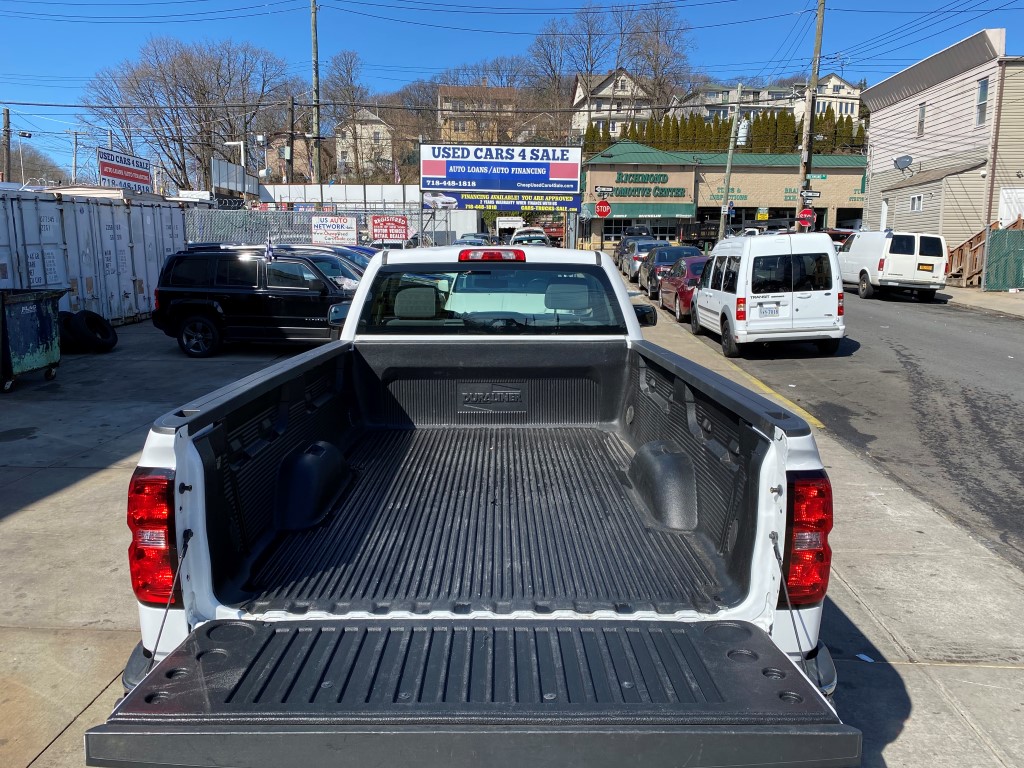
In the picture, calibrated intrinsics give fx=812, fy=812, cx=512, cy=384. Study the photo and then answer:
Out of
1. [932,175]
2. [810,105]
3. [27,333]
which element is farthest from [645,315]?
[932,175]

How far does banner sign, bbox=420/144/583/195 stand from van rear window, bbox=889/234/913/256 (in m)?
9.47

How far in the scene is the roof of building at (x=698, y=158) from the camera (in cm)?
5162

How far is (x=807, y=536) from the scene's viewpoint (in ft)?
8.29

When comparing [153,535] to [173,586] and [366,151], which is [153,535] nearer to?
[173,586]

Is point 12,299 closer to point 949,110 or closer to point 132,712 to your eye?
point 132,712

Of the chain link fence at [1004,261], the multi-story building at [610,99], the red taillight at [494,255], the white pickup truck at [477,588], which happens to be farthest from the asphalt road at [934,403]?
the multi-story building at [610,99]

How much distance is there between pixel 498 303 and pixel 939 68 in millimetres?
33697

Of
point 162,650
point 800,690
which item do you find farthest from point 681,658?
point 162,650

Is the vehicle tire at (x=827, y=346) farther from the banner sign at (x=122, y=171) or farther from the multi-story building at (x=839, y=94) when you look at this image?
the multi-story building at (x=839, y=94)

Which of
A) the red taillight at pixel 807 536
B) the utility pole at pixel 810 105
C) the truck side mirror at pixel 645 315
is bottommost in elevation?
the red taillight at pixel 807 536

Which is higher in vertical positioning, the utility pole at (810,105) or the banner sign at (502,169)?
the utility pole at (810,105)

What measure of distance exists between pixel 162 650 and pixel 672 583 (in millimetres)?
1701

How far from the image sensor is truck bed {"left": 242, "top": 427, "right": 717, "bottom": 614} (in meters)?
2.77

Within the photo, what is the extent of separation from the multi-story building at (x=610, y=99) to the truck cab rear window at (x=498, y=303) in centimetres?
6822
